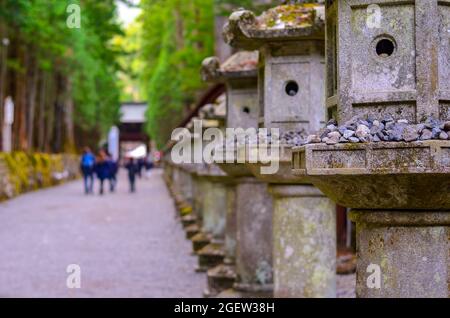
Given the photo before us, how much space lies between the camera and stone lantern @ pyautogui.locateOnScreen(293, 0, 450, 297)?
156 inches

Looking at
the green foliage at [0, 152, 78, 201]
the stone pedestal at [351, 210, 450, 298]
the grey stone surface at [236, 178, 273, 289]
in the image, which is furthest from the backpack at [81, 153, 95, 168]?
the stone pedestal at [351, 210, 450, 298]

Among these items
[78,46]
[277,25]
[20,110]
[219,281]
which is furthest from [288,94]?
[78,46]

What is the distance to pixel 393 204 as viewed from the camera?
169 inches

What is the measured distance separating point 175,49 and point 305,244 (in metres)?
27.0

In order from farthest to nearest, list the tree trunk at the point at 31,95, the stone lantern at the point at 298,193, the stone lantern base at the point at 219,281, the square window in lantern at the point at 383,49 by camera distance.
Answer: the tree trunk at the point at 31,95 < the stone lantern base at the point at 219,281 < the stone lantern at the point at 298,193 < the square window in lantern at the point at 383,49

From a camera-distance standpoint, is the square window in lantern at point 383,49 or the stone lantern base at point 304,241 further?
the stone lantern base at point 304,241

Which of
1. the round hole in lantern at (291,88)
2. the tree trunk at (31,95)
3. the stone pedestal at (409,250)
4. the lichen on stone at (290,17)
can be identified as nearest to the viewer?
the stone pedestal at (409,250)

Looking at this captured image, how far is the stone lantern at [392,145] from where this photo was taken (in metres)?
3.97

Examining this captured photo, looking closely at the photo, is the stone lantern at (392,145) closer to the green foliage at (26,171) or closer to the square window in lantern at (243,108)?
the square window in lantern at (243,108)

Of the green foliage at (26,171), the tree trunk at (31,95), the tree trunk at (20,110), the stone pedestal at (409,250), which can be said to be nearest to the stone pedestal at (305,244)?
the stone pedestal at (409,250)
